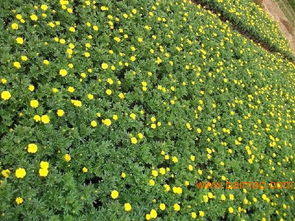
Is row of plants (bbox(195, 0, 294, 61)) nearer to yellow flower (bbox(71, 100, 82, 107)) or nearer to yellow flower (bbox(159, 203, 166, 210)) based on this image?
yellow flower (bbox(71, 100, 82, 107))

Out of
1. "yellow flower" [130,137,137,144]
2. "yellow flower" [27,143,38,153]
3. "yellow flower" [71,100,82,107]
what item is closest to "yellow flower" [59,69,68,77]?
"yellow flower" [71,100,82,107]

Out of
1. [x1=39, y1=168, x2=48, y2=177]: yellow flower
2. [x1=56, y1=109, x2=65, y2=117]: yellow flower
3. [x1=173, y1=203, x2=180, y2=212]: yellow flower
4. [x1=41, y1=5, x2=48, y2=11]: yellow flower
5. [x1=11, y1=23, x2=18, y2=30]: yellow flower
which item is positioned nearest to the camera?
[x1=39, y1=168, x2=48, y2=177]: yellow flower

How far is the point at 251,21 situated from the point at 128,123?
31.6 feet

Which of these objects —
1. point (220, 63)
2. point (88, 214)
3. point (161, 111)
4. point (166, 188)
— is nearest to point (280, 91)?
point (220, 63)

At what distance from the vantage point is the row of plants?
37.2 feet

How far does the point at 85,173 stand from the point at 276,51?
11.9m

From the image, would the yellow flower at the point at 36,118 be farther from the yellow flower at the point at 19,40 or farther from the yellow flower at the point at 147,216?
the yellow flower at the point at 147,216

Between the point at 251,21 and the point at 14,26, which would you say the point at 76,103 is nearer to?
the point at 14,26

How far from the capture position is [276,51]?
12.9 metres

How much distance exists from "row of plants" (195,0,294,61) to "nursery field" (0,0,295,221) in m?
3.89

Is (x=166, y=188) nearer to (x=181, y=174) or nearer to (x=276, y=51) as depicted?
(x=181, y=174)

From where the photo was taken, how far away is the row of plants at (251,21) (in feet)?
37.2

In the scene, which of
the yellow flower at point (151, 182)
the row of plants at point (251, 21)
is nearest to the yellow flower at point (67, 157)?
the yellow flower at point (151, 182)

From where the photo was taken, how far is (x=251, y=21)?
12.1m
